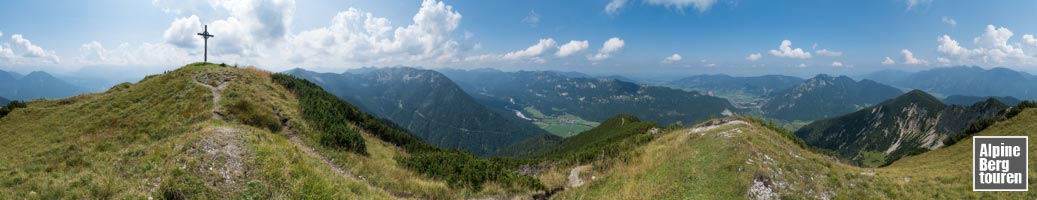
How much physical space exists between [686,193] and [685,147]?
777 centimetres

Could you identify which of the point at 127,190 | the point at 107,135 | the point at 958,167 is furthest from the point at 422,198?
the point at 958,167

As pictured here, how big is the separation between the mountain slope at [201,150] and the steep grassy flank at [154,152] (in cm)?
6

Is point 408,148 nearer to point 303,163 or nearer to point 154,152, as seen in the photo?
point 303,163

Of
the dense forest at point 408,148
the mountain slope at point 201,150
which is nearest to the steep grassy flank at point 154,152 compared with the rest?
the mountain slope at point 201,150

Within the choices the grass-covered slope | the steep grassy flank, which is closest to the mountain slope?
the steep grassy flank

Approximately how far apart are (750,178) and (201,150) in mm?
22402

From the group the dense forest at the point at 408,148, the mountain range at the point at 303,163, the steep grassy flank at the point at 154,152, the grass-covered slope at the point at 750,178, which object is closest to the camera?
the steep grassy flank at the point at 154,152

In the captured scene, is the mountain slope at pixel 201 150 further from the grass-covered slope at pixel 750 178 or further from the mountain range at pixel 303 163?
the grass-covered slope at pixel 750 178

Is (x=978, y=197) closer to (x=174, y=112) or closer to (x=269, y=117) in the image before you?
(x=269, y=117)

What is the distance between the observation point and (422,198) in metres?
17.6

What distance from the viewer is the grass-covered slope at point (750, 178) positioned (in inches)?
638

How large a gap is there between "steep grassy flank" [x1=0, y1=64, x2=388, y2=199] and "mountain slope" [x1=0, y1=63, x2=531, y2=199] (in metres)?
0.06

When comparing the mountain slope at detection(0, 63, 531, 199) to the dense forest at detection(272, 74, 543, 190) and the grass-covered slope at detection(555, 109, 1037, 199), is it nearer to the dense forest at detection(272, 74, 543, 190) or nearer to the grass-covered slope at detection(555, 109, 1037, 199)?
the dense forest at detection(272, 74, 543, 190)

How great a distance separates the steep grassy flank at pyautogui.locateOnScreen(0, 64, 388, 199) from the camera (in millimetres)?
12438
